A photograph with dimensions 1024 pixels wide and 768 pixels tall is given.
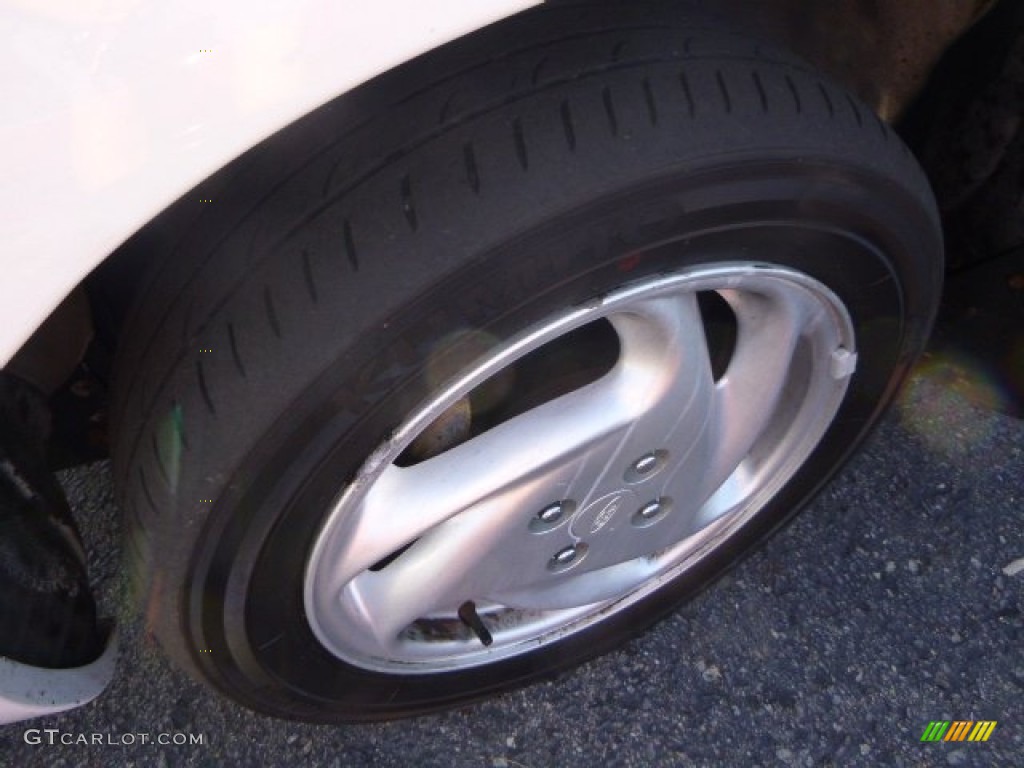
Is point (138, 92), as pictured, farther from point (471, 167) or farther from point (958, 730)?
point (958, 730)

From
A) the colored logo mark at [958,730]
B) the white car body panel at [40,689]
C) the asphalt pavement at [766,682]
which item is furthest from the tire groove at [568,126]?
the colored logo mark at [958,730]

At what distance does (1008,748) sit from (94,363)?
4.81 ft

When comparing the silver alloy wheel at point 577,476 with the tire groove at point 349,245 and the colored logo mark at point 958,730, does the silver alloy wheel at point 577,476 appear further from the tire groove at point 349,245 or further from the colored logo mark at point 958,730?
the colored logo mark at point 958,730

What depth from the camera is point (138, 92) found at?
0.72 m

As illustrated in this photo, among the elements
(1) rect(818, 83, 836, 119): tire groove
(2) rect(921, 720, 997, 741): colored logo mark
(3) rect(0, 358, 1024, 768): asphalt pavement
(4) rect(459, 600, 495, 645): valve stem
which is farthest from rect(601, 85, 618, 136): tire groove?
(2) rect(921, 720, 997, 741): colored logo mark


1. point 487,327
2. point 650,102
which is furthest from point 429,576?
point 650,102

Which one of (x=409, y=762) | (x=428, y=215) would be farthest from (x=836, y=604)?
(x=428, y=215)

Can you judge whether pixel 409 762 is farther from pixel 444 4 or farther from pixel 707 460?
pixel 444 4

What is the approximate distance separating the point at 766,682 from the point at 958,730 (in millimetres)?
300

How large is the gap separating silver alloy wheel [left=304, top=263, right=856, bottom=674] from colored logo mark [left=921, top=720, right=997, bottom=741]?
0.48 m

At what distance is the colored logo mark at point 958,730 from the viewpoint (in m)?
1.62

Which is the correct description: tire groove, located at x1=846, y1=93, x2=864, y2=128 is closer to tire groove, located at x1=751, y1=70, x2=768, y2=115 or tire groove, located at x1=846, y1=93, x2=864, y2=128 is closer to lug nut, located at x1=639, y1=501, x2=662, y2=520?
tire groove, located at x1=751, y1=70, x2=768, y2=115

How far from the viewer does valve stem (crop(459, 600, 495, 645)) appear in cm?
146

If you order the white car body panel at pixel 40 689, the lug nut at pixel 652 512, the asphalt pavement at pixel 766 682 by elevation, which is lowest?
the asphalt pavement at pixel 766 682
